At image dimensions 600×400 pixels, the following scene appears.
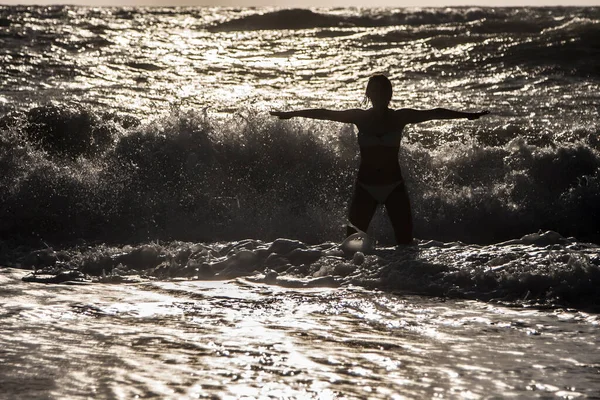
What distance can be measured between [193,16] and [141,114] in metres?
14.6

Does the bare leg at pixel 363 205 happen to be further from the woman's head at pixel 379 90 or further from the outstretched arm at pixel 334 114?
the woman's head at pixel 379 90

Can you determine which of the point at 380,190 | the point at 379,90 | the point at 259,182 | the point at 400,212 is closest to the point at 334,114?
the point at 379,90

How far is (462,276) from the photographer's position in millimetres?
8258

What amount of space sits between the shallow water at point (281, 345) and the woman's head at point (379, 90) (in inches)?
71.4

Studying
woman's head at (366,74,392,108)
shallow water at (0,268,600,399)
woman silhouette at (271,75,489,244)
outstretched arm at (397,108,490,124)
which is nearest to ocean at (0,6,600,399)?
shallow water at (0,268,600,399)

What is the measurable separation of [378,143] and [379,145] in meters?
0.02

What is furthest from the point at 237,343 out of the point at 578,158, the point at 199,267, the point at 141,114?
the point at 141,114

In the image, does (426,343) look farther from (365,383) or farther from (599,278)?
(599,278)

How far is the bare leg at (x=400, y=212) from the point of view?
8.54 m

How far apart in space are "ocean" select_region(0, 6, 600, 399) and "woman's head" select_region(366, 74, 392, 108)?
1526 mm

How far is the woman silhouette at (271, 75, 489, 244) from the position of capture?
8359mm

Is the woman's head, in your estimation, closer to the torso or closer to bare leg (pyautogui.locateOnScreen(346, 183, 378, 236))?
the torso

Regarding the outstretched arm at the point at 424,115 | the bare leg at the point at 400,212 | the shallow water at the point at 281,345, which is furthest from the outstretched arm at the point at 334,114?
the shallow water at the point at 281,345

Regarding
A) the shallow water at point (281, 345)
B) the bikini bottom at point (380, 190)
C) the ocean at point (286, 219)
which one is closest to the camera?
the shallow water at point (281, 345)
